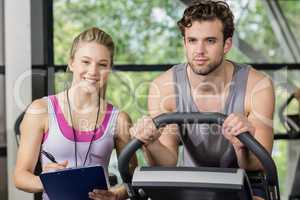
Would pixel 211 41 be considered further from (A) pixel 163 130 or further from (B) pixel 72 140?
(B) pixel 72 140

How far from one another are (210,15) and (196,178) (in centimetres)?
57

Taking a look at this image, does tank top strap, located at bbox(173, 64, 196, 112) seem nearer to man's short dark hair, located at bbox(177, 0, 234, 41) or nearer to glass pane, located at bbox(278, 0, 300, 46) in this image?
man's short dark hair, located at bbox(177, 0, 234, 41)

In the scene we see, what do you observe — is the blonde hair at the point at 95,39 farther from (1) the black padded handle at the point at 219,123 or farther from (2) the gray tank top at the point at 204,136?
(1) the black padded handle at the point at 219,123

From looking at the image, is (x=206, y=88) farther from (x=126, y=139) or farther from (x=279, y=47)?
(x=279, y=47)

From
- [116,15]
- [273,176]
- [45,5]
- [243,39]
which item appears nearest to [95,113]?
[45,5]

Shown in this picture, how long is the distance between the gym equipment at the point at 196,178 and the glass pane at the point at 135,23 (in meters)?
1.54

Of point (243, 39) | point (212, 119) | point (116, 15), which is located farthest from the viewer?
point (243, 39)

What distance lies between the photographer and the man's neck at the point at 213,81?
1.93m

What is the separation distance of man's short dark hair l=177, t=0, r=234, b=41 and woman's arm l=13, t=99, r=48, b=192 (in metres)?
0.54

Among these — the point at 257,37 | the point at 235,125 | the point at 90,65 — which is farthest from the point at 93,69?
the point at 257,37

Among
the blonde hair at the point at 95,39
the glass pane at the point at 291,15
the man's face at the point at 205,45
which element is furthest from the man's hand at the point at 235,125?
the glass pane at the point at 291,15

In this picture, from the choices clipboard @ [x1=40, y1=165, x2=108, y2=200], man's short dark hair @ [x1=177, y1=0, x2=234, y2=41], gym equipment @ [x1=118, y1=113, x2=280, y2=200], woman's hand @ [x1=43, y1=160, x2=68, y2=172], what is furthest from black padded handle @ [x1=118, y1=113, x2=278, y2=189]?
man's short dark hair @ [x1=177, y1=0, x2=234, y2=41]

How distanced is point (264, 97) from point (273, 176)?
370 mm

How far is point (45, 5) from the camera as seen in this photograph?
7.14 feet
